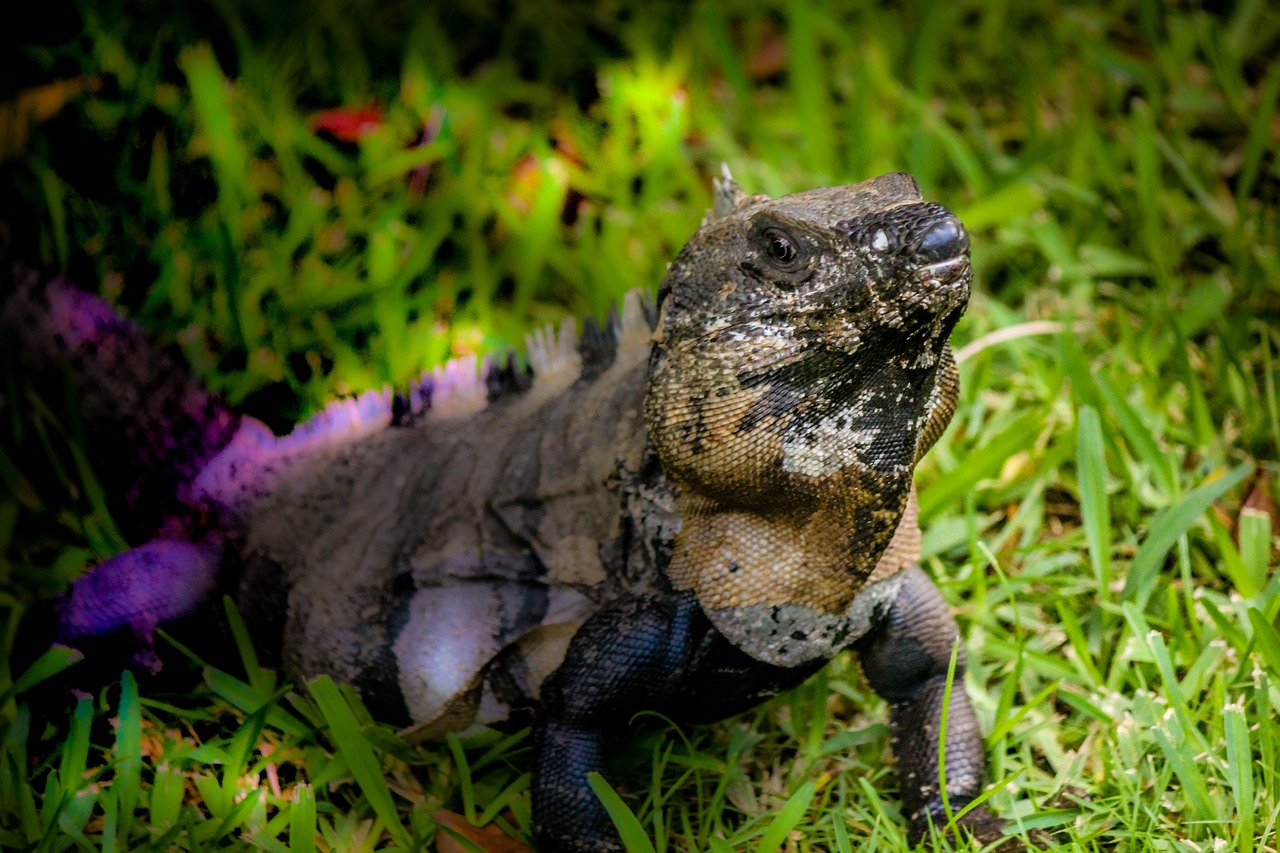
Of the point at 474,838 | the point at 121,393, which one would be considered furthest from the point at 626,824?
the point at 121,393

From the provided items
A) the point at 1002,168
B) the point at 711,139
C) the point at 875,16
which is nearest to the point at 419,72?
the point at 711,139

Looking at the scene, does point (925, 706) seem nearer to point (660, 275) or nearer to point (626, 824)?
point (626, 824)

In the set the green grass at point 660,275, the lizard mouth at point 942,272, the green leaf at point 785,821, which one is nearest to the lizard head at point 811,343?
the lizard mouth at point 942,272

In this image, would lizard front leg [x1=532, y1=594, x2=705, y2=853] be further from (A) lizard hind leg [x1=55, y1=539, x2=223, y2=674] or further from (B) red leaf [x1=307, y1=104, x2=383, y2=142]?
(B) red leaf [x1=307, y1=104, x2=383, y2=142]

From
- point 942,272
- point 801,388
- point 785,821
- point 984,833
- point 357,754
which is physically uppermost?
point 942,272

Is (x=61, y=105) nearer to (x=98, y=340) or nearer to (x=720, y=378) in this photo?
(x=98, y=340)

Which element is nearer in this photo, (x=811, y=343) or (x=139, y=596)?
(x=811, y=343)

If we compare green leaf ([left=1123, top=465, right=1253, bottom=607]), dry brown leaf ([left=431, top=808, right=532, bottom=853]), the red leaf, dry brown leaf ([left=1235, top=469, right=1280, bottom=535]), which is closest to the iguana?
dry brown leaf ([left=431, top=808, right=532, bottom=853])
